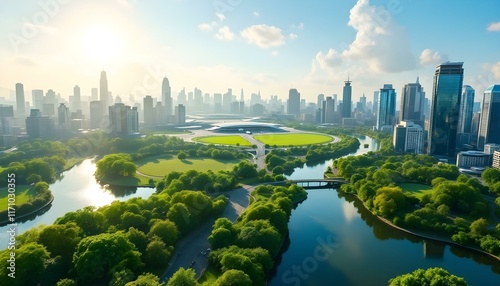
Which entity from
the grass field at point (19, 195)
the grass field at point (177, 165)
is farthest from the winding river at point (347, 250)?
the grass field at point (177, 165)

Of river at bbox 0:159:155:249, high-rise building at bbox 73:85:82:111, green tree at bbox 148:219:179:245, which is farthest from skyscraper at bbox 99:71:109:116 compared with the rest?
green tree at bbox 148:219:179:245

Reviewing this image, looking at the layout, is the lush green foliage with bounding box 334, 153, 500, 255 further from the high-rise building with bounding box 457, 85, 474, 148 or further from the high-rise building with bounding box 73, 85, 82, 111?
the high-rise building with bounding box 73, 85, 82, 111

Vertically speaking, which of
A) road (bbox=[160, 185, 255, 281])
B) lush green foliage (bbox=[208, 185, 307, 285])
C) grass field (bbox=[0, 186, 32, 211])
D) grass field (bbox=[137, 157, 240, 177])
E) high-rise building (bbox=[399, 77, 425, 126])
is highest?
high-rise building (bbox=[399, 77, 425, 126])

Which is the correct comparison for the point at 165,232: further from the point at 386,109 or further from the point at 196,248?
the point at 386,109

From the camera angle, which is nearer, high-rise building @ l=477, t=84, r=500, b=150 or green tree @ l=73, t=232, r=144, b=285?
green tree @ l=73, t=232, r=144, b=285

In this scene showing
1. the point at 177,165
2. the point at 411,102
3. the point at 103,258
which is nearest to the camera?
the point at 103,258

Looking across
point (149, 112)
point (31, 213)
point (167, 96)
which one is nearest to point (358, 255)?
point (31, 213)
